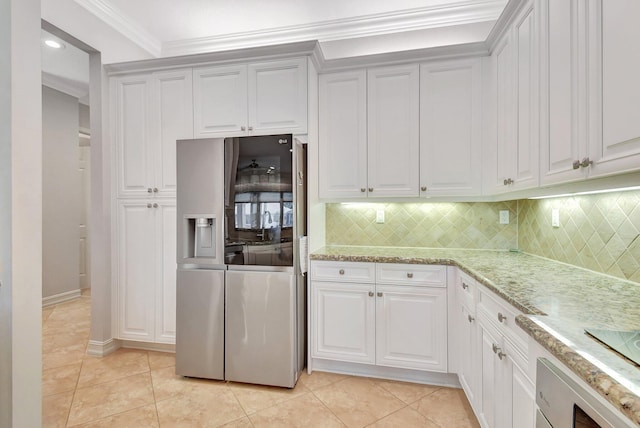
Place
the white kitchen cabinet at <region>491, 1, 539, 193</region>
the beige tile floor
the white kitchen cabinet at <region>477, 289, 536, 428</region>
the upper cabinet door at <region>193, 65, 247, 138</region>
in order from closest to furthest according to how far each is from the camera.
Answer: the white kitchen cabinet at <region>477, 289, 536, 428</region>
the white kitchen cabinet at <region>491, 1, 539, 193</region>
the beige tile floor
the upper cabinet door at <region>193, 65, 247, 138</region>

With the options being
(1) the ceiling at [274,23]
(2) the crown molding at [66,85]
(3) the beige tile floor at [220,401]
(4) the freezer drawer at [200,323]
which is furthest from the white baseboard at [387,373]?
(2) the crown molding at [66,85]

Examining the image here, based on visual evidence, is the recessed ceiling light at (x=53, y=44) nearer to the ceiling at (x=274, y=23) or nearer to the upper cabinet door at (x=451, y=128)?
the ceiling at (x=274, y=23)

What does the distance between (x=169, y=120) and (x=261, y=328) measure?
1.87m

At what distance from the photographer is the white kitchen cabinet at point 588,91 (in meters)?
1.04

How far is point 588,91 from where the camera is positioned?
1.24m

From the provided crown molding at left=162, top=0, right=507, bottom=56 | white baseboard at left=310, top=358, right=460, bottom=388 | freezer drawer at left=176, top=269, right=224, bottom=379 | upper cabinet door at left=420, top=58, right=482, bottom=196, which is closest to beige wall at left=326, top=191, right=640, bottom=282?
upper cabinet door at left=420, top=58, right=482, bottom=196

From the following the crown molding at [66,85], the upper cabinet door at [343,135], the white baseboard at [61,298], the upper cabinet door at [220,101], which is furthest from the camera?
the white baseboard at [61,298]

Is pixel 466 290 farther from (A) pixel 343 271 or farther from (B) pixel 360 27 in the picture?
(B) pixel 360 27

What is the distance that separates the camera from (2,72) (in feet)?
4.83

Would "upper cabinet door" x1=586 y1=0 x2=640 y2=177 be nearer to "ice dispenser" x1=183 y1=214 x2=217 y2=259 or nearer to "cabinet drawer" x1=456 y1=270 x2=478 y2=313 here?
"cabinet drawer" x1=456 y1=270 x2=478 y2=313

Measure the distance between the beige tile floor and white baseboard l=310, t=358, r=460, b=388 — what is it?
5 centimetres

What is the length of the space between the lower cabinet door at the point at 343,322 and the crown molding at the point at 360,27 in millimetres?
2325

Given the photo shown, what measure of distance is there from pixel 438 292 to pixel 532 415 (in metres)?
1.20

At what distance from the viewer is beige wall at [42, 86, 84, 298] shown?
412 centimetres
